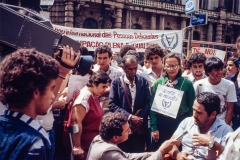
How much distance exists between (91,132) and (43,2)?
2.96 metres

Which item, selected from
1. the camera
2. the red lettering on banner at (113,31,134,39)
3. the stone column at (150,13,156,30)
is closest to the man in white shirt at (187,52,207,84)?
the camera

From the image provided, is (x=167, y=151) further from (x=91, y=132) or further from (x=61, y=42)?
(x=61, y=42)

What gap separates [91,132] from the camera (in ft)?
13.2

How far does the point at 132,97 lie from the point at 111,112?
110cm

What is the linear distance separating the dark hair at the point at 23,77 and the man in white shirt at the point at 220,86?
120 inches

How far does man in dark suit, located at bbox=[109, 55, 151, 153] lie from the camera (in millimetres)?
4504

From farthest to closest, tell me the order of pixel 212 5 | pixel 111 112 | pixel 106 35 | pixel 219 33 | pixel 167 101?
1. pixel 212 5
2. pixel 219 33
3. pixel 106 35
4. pixel 167 101
5. pixel 111 112

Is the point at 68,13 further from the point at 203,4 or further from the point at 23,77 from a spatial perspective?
the point at 23,77

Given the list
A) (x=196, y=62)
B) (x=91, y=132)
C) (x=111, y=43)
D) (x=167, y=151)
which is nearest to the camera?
(x=167, y=151)

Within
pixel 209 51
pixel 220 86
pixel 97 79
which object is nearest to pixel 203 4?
pixel 209 51

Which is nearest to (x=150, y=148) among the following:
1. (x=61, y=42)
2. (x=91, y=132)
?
(x=91, y=132)

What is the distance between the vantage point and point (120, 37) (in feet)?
31.6

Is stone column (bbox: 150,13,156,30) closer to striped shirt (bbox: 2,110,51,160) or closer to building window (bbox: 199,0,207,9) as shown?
building window (bbox: 199,0,207,9)

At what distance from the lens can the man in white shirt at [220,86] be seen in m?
4.55
